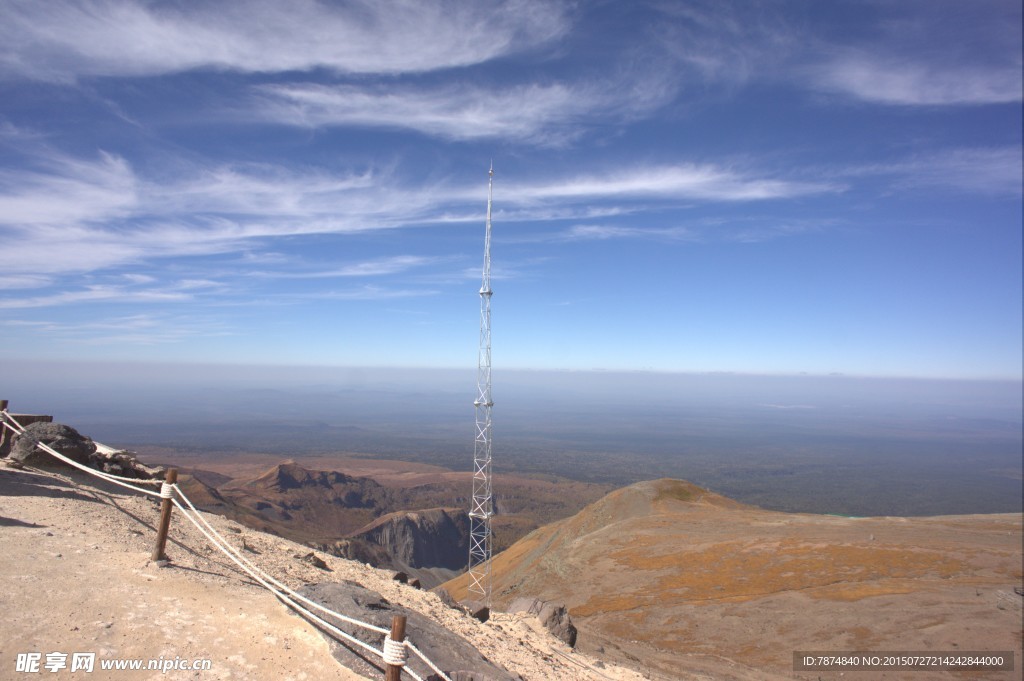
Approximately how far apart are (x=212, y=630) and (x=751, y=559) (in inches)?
919

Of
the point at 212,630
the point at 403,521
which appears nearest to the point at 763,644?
the point at 212,630

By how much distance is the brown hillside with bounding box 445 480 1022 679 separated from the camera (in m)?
16.2

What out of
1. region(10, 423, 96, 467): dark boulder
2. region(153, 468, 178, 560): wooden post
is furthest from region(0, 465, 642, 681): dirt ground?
region(10, 423, 96, 467): dark boulder

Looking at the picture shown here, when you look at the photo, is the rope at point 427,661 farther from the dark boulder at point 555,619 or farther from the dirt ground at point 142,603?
the dark boulder at point 555,619

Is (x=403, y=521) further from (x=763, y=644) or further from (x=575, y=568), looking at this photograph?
(x=763, y=644)

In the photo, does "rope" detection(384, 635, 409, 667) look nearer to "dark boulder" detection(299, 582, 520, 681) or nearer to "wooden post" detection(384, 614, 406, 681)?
"wooden post" detection(384, 614, 406, 681)

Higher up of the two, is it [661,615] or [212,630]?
[212,630]

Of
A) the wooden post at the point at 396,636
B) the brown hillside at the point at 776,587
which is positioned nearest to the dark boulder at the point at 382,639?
the wooden post at the point at 396,636

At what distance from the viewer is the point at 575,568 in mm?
26625

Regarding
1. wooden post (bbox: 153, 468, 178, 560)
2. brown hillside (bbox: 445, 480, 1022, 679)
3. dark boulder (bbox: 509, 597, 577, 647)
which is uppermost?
wooden post (bbox: 153, 468, 178, 560)

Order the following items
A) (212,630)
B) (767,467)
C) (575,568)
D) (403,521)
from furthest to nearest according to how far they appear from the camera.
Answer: (767,467) → (403,521) → (575,568) → (212,630)

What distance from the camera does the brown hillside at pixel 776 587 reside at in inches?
640

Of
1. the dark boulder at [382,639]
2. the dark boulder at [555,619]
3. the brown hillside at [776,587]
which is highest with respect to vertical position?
the dark boulder at [382,639]

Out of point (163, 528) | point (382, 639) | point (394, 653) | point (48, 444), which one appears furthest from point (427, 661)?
point (48, 444)
